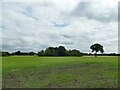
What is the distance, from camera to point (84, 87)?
13180 mm

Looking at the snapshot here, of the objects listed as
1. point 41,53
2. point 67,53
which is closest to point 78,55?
point 67,53

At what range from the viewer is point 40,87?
13289 mm

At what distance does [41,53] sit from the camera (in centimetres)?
5225

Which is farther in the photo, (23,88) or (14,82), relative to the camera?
(14,82)

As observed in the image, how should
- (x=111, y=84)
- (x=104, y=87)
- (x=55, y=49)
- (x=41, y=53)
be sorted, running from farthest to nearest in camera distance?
(x=41, y=53)
(x=55, y=49)
(x=111, y=84)
(x=104, y=87)

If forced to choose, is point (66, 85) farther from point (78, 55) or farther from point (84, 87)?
point (78, 55)

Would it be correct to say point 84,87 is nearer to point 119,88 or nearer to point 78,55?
point 119,88

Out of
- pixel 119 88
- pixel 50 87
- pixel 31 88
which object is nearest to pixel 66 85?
pixel 50 87

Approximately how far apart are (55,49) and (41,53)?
19.2ft

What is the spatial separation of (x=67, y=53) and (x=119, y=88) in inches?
1594

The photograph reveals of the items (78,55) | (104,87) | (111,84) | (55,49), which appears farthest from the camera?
(78,55)

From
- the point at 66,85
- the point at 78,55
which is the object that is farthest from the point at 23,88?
the point at 78,55

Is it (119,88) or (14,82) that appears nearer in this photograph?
(119,88)

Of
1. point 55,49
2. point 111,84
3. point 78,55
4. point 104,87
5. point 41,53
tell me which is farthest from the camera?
point 78,55
